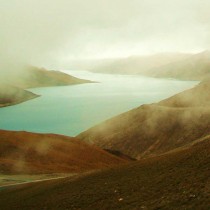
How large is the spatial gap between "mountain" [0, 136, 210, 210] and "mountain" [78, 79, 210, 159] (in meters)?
43.6

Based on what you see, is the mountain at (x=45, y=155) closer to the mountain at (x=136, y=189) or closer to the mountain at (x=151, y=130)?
the mountain at (x=136, y=189)

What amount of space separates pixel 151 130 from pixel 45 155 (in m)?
35.9

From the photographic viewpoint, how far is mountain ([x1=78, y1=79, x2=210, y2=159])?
228ft

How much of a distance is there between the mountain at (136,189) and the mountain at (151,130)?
43.6 meters

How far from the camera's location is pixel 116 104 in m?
166

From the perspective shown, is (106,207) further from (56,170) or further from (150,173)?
(56,170)

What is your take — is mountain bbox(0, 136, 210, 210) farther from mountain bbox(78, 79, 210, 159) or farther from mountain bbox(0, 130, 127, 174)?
mountain bbox(78, 79, 210, 159)

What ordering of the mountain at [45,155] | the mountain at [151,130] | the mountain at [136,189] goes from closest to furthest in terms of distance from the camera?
the mountain at [136,189] < the mountain at [45,155] < the mountain at [151,130]

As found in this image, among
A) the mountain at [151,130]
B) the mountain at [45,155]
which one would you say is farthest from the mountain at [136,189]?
the mountain at [151,130]

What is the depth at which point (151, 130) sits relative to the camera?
7731 centimetres

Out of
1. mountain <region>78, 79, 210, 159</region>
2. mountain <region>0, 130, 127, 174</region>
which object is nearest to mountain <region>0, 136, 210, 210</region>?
mountain <region>0, 130, 127, 174</region>

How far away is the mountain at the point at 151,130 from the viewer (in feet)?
228

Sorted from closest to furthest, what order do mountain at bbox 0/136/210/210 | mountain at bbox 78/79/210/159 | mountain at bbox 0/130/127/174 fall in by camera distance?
mountain at bbox 0/136/210/210 < mountain at bbox 0/130/127/174 < mountain at bbox 78/79/210/159

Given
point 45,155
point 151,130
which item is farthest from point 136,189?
point 151,130
